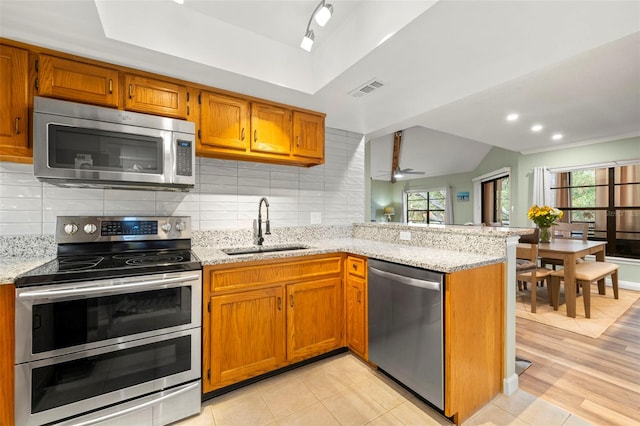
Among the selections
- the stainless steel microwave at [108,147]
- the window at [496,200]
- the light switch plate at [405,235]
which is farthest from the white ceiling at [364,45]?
the window at [496,200]

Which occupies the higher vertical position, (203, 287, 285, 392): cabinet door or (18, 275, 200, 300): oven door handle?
(18, 275, 200, 300): oven door handle

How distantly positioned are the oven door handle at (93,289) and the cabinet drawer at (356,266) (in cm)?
121

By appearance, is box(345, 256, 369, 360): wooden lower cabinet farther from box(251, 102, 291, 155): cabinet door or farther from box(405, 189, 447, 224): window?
box(405, 189, 447, 224): window

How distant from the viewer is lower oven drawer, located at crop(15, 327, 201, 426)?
1307 mm

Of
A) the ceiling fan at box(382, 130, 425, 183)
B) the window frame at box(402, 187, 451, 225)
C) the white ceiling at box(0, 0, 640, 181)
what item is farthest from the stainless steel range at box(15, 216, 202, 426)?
the window frame at box(402, 187, 451, 225)

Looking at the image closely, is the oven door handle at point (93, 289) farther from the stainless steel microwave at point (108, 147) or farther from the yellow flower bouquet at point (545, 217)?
the yellow flower bouquet at point (545, 217)

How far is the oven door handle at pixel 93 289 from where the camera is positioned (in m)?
1.30

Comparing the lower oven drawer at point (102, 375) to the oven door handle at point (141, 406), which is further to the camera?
the oven door handle at point (141, 406)

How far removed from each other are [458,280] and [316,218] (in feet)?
5.40

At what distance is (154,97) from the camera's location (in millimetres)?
1914

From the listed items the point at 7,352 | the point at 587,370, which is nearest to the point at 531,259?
the point at 587,370

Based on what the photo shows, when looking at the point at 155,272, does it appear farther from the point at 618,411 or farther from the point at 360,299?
the point at 618,411

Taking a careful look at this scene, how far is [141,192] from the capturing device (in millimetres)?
2092

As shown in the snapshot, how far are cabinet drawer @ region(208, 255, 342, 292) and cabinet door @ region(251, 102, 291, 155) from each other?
978mm
